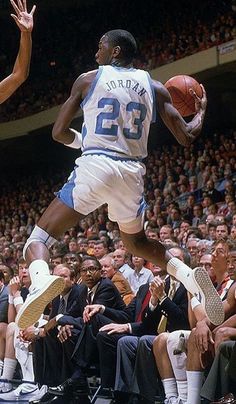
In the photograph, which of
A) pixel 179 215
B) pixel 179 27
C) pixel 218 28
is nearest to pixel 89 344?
pixel 179 215

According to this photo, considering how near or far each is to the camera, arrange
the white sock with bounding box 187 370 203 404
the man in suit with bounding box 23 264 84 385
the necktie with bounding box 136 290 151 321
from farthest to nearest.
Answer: the man in suit with bounding box 23 264 84 385 → the necktie with bounding box 136 290 151 321 → the white sock with bounding box 187 370 203 404

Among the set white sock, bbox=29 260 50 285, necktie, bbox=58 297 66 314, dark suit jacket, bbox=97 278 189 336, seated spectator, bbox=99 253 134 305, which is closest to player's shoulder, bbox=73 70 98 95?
white sock, bbox=29 260 50 285

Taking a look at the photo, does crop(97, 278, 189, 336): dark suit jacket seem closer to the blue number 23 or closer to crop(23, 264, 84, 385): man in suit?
crop(23, 264, 84, 385): man in suit

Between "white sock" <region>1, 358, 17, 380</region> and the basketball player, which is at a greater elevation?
the basketball player

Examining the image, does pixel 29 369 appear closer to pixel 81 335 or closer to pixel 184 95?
pixel 81 335

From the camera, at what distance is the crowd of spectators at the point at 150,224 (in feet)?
27.7

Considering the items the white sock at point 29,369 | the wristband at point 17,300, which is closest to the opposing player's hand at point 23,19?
the wristband at point 17,300

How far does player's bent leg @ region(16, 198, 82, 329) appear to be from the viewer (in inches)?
195

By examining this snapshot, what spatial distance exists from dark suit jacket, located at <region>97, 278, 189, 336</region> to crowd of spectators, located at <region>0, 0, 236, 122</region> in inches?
433

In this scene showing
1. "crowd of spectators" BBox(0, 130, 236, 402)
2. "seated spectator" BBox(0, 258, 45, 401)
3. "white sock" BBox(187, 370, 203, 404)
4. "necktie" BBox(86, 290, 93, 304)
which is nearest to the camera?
"white sock" BBox(187, 370, 203, 404)

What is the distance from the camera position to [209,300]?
5.21m

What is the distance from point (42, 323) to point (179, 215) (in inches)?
212

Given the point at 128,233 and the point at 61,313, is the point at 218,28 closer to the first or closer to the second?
the point at 61,313

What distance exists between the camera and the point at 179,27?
2047 cm
